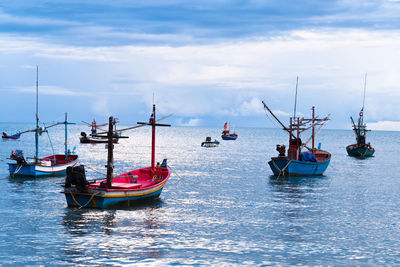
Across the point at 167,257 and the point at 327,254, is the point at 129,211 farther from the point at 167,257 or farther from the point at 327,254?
the point at 327,254

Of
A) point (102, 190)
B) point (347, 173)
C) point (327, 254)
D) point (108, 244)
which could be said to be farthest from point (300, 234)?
point (347, 173)

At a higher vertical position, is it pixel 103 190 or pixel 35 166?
pixel 103 190

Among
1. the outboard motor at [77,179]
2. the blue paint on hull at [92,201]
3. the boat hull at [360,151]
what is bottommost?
the boat hull at [360,151]

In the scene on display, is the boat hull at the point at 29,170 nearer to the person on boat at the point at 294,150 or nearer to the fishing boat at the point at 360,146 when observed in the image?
the person on boat at the point at 294,150

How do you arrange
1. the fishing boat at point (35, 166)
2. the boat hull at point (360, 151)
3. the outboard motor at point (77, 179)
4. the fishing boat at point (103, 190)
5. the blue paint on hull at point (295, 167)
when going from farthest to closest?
the boat hull at point (360, 151), the blue paint on hull at point (295, 167), the fishing boat at point (35, 166), the fishing boat at point (103, 190), the outboard motor at point (77, 179)

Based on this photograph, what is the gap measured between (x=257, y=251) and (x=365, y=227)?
35.4ft

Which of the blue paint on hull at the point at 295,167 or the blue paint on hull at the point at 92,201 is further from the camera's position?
the blue paint on hull at the point at 295,167

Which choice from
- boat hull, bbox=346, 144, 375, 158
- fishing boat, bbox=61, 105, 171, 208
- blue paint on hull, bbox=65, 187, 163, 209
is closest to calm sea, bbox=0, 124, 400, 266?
blue paint on hull, bbox=65, 187, 163, 209

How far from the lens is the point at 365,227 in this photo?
31.8 metres

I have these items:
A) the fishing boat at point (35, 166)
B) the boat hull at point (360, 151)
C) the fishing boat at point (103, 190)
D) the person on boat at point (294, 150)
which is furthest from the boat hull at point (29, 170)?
the boat hull at point (360, 151)

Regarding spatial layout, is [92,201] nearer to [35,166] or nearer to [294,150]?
[35,166]

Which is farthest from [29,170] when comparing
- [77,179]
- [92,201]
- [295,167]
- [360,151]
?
[360,151]

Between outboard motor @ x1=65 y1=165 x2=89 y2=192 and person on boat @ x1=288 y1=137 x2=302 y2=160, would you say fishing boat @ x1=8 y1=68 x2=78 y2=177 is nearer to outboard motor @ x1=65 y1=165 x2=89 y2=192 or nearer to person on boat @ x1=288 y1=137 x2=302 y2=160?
outboard motor @ x1=65 y1=165 x2=89 y2=192

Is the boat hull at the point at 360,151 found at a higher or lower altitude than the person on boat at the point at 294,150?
lower
